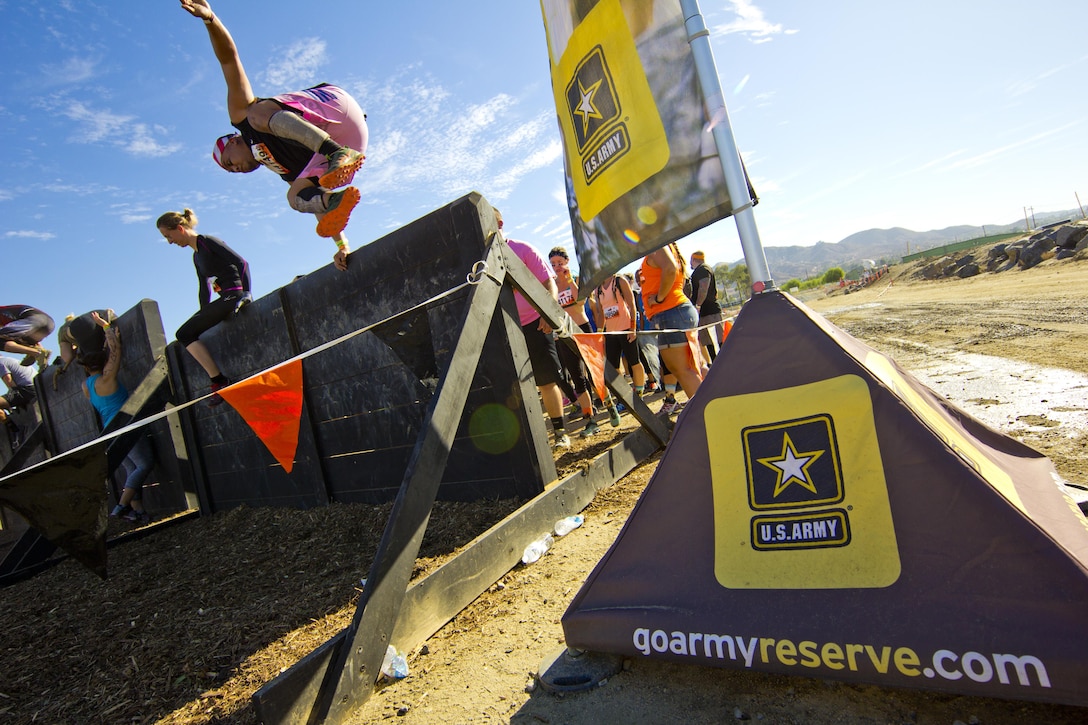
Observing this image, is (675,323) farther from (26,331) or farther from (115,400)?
(26,331)

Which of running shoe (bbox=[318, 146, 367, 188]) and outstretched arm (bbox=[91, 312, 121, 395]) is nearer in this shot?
running shoe (bbox=[318, 146, 367, 188])

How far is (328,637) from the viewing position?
2.58 m

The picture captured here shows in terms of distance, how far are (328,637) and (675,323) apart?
139 inches

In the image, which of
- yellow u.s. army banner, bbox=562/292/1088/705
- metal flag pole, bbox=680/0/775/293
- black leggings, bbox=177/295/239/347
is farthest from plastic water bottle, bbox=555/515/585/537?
black leggings, bbox=177/295/239/347

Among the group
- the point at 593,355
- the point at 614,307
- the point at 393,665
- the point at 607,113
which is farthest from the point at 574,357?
the point at 393,665

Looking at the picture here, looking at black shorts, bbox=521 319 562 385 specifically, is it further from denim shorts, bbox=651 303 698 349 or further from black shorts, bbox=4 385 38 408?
black shorts, bbox=4 385 38 408

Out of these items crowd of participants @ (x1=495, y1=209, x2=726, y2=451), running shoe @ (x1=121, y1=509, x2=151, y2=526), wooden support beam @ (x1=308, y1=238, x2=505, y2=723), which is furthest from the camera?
running shoe @ (x1=121, y1=509, x2=151, y2=526)

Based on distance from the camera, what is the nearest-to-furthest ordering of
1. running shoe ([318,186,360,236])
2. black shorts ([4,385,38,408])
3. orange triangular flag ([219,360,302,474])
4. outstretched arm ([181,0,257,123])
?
outstretched arm ([181,0,257,123]), orange triangular flag ([219,360,302,474]), running shoe ([318,186,360,236]), black shorts ([4,385,38,408])

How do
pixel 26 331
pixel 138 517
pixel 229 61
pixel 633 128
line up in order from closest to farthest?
pixel 633 128 < pixel 229 61 < pixel 138 517 < pixel 26 331

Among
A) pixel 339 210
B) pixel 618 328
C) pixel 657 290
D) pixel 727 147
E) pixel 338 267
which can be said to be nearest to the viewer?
pixel 727 147

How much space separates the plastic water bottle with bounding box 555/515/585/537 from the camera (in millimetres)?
3139

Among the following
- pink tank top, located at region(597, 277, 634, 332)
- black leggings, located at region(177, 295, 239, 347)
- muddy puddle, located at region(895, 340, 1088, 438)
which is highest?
black leggings, located at region(177, 295, 239, 347)

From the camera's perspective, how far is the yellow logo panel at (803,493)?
1426 mm

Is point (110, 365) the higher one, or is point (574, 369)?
point (110, 365)
